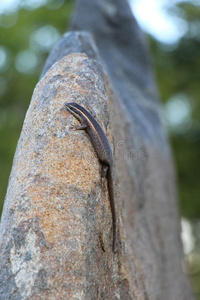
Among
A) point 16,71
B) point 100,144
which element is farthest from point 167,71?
point 100,144

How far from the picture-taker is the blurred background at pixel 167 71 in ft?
41.0

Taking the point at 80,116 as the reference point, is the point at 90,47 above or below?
above

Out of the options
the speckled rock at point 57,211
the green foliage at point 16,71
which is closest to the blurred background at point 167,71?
the green foliage at point 16,71

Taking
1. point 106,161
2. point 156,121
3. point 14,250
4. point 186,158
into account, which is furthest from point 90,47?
point 186,158

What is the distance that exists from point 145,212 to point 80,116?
2686mm

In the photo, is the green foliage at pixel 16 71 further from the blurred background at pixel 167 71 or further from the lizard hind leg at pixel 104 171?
the lizard hind leg at pixel 104 171

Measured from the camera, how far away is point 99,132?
10.8 feet

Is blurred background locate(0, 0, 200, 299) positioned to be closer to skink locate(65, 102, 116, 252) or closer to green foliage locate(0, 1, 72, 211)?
green foliage locate(0, 1, 72, 211)

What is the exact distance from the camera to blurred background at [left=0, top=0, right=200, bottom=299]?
1248cm

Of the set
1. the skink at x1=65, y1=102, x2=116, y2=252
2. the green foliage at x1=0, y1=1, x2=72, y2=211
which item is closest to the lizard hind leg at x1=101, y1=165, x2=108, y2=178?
the skink at x1=65, y1=102, x2=116, y2=252

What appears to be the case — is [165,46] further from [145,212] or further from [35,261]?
[35,261]

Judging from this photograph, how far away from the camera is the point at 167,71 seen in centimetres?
1509

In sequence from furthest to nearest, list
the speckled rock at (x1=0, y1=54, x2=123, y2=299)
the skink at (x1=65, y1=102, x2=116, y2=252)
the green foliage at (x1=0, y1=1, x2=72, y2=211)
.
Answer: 1. the green foliage at (x1=0, y1=1, x2=72, y2=211)
2. the skink at (x1=65, y1=102, x2=116, y2=252)
3. the speckled rock at (x1=0, y1=54, x2=123, y2=299)

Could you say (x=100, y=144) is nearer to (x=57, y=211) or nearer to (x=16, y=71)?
(x=57, y=211)
